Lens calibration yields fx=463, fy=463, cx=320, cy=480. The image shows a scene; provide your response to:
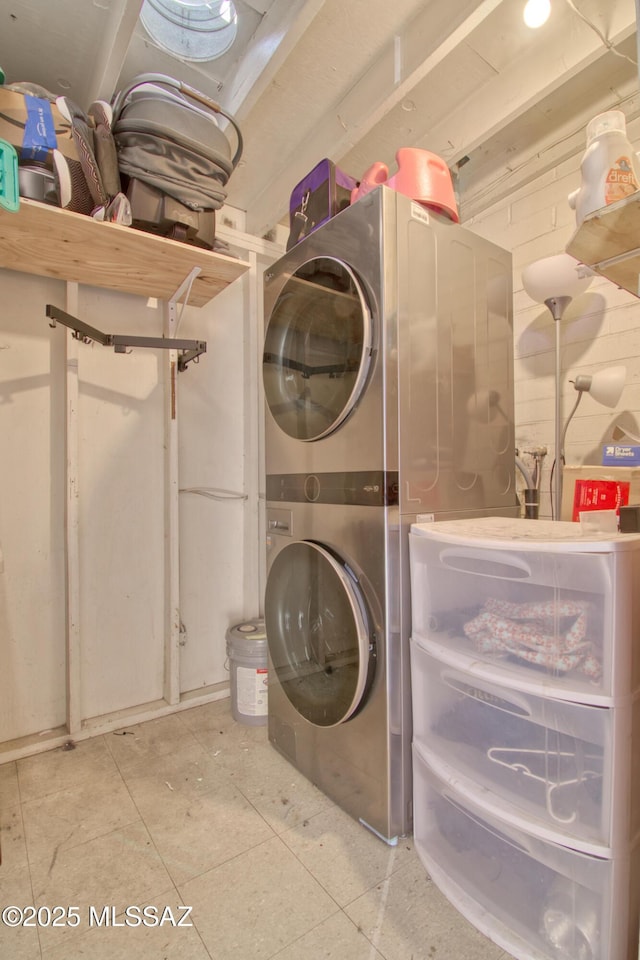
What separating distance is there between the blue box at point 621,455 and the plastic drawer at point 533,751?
87cm

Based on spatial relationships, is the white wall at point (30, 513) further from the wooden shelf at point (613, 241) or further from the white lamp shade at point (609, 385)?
the white lamp shade at point (609, 385)

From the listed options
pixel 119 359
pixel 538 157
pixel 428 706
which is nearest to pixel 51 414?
pixel 119 359

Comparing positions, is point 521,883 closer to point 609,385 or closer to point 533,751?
point 533,751

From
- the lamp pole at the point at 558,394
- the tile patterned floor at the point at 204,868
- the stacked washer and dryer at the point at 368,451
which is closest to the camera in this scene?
the tile patterned floor at the point at 204,868

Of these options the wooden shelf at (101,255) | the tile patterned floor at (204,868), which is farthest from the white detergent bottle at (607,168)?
the tile patterned floor at (204,868)

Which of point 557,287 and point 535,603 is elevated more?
point 557,287

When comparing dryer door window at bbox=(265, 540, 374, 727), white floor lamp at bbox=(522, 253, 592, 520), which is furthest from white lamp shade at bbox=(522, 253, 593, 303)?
dryer door window at bbox=(265, 540, 374, 727)

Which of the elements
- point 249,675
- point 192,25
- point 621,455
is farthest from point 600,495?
point 192,25

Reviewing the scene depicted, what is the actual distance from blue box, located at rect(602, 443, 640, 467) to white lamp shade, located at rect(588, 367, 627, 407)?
180mm

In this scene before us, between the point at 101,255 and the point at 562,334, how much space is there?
1.86 metres

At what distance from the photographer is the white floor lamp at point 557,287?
64.0 inches

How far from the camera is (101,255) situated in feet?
5.72

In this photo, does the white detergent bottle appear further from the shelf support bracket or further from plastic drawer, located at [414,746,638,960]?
the shelf support bracket

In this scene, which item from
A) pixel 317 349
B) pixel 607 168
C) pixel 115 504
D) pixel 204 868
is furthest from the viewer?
pixel 115 504
